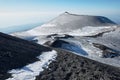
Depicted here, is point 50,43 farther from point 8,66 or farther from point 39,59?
point 8,66

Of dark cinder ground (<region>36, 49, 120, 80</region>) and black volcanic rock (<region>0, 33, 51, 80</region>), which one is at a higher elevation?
black volcanic rock (<region>0, 33, 51, 80</region>)

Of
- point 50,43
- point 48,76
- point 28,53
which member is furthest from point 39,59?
point 50,43

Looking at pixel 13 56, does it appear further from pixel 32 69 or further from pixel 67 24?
pixel 67 24

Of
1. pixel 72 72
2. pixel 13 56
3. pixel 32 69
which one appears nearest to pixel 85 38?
pixel 13 56

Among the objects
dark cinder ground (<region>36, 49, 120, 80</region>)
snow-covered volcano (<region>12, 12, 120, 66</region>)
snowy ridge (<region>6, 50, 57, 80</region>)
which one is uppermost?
snowy ridge (<region>6, 50, 57, 80</region>)

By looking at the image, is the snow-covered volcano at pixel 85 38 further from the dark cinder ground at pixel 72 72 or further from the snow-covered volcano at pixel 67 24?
the dark cinder ground at pixel 72 72

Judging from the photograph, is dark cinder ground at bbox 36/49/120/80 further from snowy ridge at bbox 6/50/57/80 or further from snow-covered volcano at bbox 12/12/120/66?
snow-covered volcano at bbox 12/12/120/66

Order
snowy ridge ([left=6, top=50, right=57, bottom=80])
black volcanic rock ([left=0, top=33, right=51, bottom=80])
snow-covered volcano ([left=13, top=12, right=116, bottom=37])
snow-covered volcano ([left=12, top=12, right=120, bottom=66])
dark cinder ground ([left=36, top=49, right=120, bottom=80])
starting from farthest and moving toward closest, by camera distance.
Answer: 1. snow-covered volcano ([left=13, top=12, right=116, bottom=37])
2. snow-covered volcano ([left=12, top=12, right=120, bottom=66])
3. black volcanic rock ([left=0, top=33, right=51, bottom=80])
4. dark cinder ground ([left=36, top=49, right=120, bottom=80])
5. snowy ridge ([left=6, top=50, right=57, bottom=80])

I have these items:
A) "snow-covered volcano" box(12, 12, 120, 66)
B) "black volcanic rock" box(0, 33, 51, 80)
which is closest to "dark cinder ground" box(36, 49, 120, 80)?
"black volcanic rock" box(0, 33, 51, 80)
